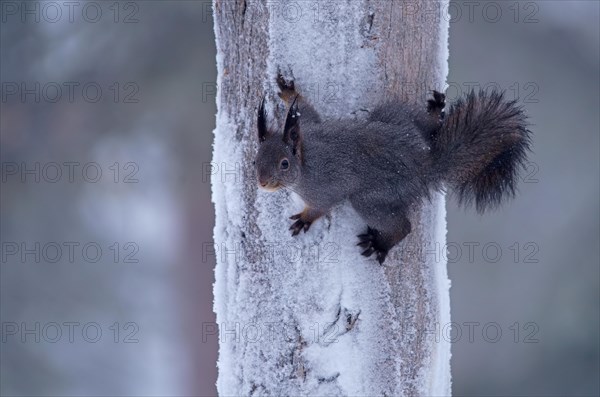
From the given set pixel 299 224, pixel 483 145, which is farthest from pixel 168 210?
pixel 483 145

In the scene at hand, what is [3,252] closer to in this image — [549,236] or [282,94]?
[282,94]

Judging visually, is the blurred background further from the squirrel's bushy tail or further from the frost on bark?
the frost on bark

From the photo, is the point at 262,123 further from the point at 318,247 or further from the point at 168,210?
the point at 168,210

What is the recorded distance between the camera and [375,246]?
1.89 m

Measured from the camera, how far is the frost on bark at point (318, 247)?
185 cm

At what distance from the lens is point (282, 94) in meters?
1.88

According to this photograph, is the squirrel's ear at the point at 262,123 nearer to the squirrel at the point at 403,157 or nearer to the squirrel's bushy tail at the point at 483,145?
the squirrel at the point at 403,157

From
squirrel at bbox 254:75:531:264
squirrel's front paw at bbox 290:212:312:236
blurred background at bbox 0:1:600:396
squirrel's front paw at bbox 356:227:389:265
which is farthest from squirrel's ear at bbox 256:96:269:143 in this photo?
blurred background at bbox 0:1:600:396

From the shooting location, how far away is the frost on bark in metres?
1.85

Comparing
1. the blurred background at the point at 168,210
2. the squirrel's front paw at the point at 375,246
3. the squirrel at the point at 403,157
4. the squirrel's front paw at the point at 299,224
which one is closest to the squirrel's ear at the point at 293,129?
the squirrel at the point at 403,157

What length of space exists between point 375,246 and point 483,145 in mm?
433

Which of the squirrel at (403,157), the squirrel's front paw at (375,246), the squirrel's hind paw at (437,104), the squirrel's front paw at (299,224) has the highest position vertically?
the squirrel's hind paw at (437,104)

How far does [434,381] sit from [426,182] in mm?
557

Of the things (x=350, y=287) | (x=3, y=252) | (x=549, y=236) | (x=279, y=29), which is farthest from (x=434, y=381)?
(x=3, y=252)
